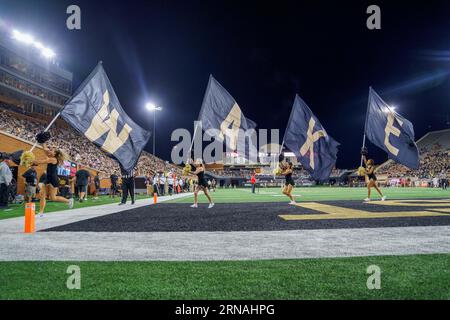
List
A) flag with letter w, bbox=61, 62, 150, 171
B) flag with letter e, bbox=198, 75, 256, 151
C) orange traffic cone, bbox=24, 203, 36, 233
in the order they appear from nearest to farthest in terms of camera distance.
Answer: orange traffic cone, bbox=24, 203, 36, 233, flag with letter w, bbox=61, 62, 150, 171, flag with letter e, bbox=198, 75, 256, 151

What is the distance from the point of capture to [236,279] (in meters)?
3.24

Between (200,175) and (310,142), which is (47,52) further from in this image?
(310,142)

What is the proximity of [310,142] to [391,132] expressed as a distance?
Result: 4.27 metres

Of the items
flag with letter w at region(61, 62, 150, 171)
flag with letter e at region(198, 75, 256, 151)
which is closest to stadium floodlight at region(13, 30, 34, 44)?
flag with letter e at region(198, 75, 256, 151)

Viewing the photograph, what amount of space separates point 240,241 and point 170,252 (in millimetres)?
1356

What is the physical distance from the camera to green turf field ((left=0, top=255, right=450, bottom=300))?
2809 mm

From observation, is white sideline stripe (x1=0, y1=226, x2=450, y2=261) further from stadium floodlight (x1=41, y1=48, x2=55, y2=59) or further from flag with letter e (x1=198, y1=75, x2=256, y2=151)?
stadium floodlight (x1=41, y1=48, x2=55, y2=59)

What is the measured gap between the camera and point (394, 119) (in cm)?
1549

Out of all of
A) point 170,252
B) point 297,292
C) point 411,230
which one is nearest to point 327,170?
point 411,230

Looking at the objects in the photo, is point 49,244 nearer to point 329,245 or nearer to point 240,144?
point 329,245

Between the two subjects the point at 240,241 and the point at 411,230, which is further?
the point at 411,230

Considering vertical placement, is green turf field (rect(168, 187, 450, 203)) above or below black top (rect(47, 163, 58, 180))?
below

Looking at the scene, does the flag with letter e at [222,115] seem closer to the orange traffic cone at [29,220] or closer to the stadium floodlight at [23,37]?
the orange traffic cone at [29,220]

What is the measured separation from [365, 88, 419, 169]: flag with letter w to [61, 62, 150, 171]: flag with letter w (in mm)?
11056
